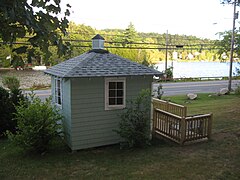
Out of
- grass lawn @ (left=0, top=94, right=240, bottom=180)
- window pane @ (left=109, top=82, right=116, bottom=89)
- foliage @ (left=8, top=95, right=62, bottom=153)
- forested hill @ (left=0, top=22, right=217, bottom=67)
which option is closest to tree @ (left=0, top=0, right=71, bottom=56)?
grass lawn @ (left=0, top=94, right=240, bottom=180)

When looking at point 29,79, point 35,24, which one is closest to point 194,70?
point 29,79

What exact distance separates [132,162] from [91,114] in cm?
183

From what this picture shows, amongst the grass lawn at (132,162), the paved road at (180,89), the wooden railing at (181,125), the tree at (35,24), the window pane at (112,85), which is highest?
the tree at (35,24)

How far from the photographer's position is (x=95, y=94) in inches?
284

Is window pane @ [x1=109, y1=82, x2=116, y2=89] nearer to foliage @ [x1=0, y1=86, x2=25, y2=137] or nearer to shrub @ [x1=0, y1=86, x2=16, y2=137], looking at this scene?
foliage @ [x1=0, y1=86, x2=25, y2=137]

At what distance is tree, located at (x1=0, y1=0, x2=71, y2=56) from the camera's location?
167 cm

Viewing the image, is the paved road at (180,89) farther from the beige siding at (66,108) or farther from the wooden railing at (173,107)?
the beige siding at (66,108)

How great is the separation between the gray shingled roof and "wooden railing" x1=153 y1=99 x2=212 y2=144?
4.57 feet

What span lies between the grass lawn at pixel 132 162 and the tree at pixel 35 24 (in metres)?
4.31

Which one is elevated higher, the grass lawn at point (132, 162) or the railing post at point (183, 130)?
the railing post at point (183, 130)

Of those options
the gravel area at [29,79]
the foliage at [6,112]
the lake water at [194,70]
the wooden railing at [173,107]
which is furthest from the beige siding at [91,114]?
the lake water at [194,70]

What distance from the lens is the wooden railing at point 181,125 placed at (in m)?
7.44

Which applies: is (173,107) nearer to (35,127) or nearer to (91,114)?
(91,114)

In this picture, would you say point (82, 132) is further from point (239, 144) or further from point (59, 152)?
point (239, 144)
